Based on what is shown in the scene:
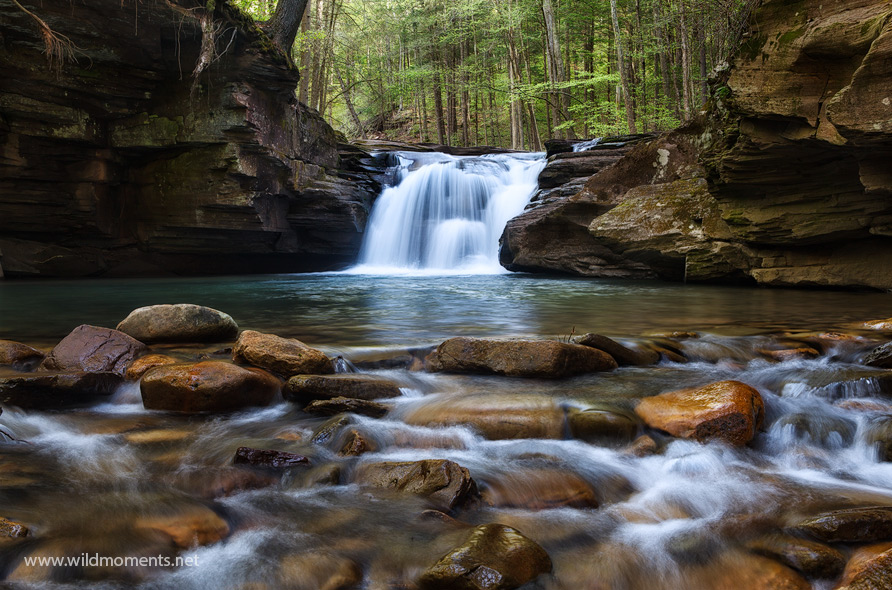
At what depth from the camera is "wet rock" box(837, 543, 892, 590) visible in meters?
1.98

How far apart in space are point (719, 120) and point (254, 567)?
10.6 metres

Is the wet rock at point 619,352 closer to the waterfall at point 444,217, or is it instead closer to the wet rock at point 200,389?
the wet rock at point 200,389

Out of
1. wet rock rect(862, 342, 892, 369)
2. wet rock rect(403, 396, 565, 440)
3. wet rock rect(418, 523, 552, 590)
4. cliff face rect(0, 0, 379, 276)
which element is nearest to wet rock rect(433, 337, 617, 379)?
wet rock rect(403, 396, 565, 440)

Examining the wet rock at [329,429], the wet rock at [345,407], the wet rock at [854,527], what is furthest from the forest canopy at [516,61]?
the wet rock at [854,527]

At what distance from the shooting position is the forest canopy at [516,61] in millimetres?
21000

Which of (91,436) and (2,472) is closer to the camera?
(2,472)

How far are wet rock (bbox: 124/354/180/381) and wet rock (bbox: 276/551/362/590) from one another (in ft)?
9.24

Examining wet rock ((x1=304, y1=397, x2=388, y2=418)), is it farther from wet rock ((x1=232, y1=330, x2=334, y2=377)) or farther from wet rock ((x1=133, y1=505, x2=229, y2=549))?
wet rock ((x1=133, y1=505, x2=229, y2=549))

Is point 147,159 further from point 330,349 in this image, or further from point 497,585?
point 497,585

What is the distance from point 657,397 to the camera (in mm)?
3930

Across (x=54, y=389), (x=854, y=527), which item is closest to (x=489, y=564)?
(x=854, y=527)

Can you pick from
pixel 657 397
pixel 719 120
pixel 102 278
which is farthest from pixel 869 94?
pixel 102 278

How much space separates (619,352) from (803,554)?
2.95m

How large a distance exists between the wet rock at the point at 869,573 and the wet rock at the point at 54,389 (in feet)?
15.3
